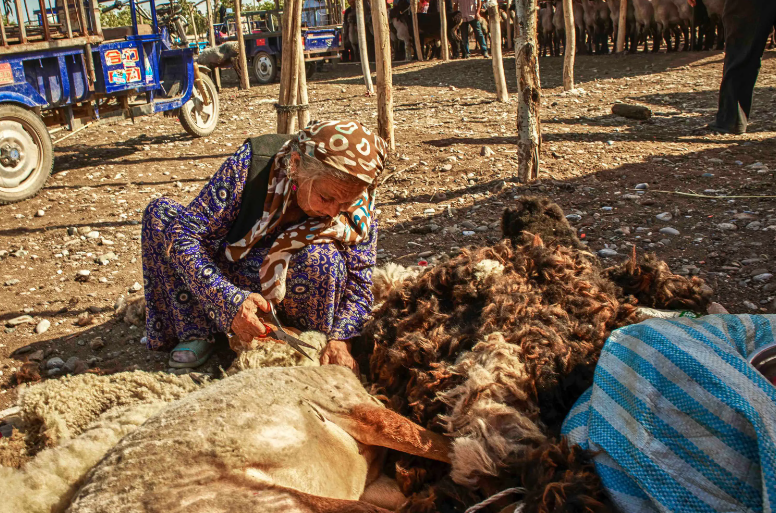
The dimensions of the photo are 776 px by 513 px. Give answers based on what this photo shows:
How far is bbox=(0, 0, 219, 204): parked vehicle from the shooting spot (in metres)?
5.70

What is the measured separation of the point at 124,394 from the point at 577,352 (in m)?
1.54

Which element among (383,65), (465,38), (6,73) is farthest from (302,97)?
(465,38)

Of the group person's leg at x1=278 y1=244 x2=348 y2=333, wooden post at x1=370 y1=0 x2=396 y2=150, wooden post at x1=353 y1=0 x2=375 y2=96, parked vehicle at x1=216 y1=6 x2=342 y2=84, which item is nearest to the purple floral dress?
person's leg at x1=278 y1=244 x2=348 y2=333

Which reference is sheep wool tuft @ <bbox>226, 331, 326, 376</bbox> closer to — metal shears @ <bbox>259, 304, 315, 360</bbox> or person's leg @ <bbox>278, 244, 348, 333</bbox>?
metal shears @ <bbox>259, 304, 315, 360</bbox>

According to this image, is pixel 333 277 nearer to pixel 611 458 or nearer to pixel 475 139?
pixel 611 458

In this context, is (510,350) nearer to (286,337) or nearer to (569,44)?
(286,337)

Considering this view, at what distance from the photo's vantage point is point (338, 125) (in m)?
2.25

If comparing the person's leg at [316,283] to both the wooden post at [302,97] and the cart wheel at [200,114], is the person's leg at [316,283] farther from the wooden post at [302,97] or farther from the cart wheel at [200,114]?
the cart wheel at [200,114]

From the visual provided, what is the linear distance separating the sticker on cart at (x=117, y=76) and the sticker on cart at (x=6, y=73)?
47.8 inches

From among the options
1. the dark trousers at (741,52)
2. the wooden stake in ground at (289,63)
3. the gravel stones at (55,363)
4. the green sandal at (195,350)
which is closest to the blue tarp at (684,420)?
the green sandal at (195,350)

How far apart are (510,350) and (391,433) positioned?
0.47 m

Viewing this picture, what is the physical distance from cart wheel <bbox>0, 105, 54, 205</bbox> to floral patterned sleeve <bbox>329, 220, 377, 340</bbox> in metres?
4.42

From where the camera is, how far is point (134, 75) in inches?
282

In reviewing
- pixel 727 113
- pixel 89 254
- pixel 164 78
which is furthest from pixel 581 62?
pixel 89 254
